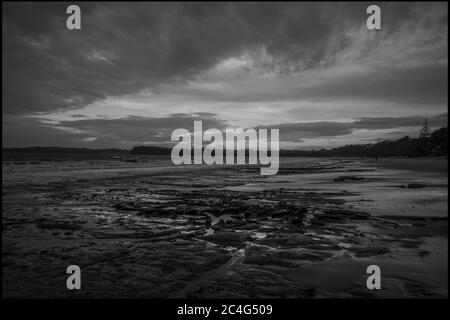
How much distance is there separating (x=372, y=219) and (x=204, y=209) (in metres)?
6.42

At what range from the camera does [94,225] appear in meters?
10.3

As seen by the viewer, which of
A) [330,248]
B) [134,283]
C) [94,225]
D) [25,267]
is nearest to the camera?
[134,283]

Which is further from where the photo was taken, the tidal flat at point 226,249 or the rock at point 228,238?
the rock at point 228,238

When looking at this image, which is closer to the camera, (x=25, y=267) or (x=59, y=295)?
(x=59, y=295)

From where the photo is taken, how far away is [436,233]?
8.80m

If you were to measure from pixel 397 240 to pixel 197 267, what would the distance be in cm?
541

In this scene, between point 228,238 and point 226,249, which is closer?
point 226,249

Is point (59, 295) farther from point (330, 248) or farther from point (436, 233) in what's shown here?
point (436, 233)

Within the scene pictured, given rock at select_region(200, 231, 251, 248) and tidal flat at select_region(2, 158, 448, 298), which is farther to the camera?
rock at select_region(200, 231, 251, 248)
